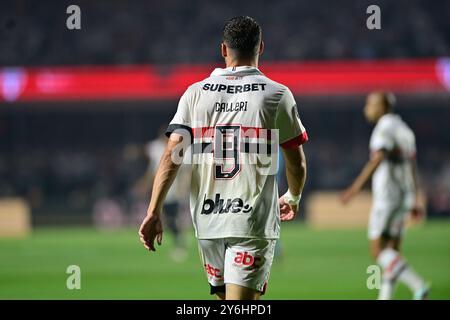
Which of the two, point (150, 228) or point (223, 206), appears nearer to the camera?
point (150, 228)

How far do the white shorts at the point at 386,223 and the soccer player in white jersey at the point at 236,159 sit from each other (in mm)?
4457

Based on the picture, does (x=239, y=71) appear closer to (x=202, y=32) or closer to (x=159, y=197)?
(x=159, y=197)

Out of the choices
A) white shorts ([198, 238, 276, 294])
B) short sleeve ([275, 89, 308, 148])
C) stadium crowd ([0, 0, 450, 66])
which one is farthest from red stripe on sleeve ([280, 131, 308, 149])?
stadium crowd ([0, 0, 450, 66])

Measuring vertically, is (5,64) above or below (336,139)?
above

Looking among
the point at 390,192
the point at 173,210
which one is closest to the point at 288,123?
the point at 390,192

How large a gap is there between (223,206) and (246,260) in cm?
33

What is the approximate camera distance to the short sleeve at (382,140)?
31.3 feet

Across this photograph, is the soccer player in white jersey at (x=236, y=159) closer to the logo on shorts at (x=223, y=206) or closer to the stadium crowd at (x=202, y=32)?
the logo on shorts at (x=223, y=206)

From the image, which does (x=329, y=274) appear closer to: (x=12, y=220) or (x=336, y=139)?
(x=12, y=220)

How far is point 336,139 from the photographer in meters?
31.3

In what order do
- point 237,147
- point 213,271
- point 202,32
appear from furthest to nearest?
point 202,32 < point 213,271 < point 237,147

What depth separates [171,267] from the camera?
47.8 feet
